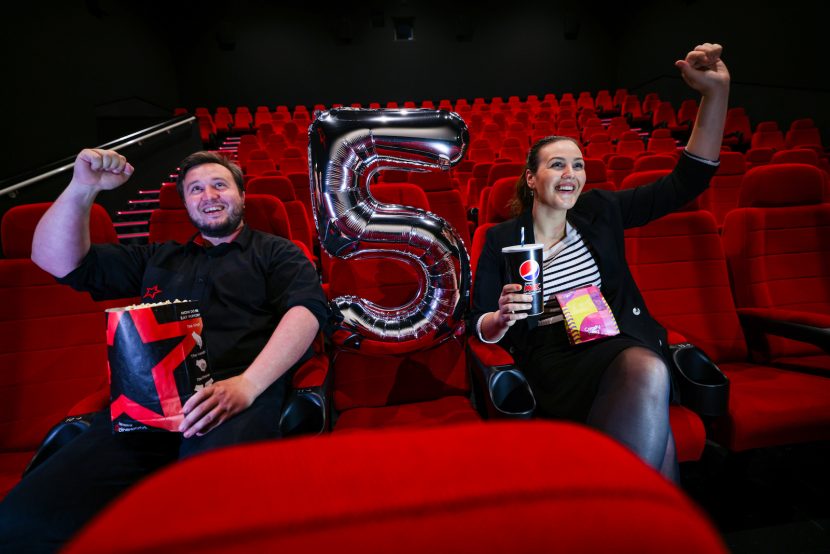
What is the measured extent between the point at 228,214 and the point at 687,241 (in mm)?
1705

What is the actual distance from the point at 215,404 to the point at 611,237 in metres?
1.25

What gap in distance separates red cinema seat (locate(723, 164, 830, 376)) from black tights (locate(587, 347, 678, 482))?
98cm

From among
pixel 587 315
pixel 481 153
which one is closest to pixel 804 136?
pixel 481 153

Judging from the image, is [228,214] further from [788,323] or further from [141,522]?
[788,323]

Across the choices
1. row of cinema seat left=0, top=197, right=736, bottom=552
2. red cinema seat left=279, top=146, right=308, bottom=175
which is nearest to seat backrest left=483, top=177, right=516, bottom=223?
row of cinema seat left=0, top=197, right=736, bottom=552

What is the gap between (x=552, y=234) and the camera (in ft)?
4.78

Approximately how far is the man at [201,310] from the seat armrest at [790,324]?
1.48 meters

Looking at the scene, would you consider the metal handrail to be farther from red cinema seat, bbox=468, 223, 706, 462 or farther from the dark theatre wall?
red cinema seat, bbox=468, 223, 706, 462

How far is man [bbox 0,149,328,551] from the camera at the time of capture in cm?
88

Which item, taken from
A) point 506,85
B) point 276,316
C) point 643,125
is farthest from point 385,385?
point 506,85

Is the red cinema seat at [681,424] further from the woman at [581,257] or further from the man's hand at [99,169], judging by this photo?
the man's hand at [99,169]

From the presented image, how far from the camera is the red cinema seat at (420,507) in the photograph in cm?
19

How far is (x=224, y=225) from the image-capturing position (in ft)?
4.35

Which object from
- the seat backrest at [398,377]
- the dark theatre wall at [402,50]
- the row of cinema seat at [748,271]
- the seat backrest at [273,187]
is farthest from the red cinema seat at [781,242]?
the dark theatre wall at [402,50]
